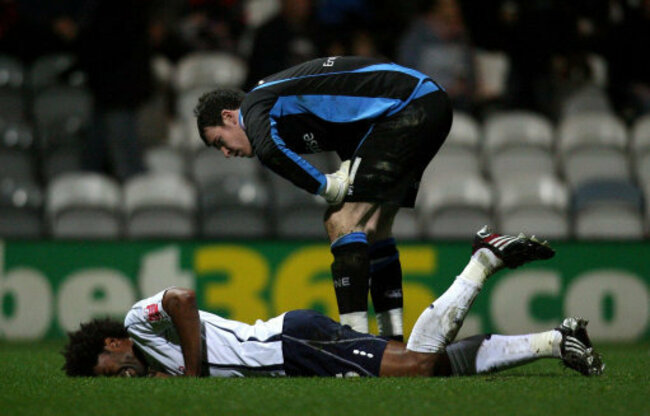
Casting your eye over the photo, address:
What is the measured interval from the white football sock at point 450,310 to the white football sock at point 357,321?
0.41m

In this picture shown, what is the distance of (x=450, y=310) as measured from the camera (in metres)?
4.48

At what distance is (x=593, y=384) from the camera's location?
14.4ft

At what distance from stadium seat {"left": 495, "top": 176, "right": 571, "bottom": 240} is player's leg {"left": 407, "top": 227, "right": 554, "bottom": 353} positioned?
426 centimetres

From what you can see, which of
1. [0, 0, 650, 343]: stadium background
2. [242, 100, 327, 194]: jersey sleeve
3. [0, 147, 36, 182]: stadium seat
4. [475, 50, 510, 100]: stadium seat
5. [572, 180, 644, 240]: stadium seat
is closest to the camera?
[242, 100, 327, 194]: jersey sleeve

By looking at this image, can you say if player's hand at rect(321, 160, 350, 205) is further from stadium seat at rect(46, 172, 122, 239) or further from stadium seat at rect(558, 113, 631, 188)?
stadium seat at rect(558, 113, 631, 188)

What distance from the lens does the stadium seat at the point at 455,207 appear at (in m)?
8.80

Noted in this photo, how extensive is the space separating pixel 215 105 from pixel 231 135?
178 mm

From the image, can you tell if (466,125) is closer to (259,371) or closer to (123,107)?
(123,107)

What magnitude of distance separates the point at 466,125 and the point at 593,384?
567 centimetres

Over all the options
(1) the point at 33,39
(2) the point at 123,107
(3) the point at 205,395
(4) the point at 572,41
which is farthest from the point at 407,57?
(3) the point at 205,395

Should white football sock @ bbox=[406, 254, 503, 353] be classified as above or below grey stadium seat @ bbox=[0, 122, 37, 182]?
below

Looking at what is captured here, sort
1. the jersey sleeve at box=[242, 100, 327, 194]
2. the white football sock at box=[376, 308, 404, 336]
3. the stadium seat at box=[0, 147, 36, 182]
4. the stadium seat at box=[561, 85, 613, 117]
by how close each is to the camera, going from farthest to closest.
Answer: the stadium seat at box=[561, 85, 613, 117], the stadium seat at box=[0, 147, 36, 182], the white football sock at box=[376, 308, 404, 336], the jersey sleeve at box=[242, 100, 327, 194]

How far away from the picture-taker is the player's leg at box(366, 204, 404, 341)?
527 centimetres

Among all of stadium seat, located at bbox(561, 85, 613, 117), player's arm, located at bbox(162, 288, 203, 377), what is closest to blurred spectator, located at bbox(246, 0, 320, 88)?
stadium seat, located at bbox(561, 85, 613, 117)
